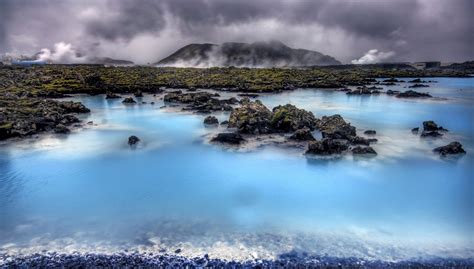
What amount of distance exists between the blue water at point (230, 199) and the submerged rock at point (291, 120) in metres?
3.89

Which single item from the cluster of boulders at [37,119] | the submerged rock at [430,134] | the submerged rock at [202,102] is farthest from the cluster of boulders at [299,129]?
the cluster of boulders at [37,119]

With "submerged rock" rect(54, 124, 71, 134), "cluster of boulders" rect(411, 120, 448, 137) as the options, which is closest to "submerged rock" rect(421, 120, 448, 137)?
"cluster of boulders" rect(411, 120, 448, 137)

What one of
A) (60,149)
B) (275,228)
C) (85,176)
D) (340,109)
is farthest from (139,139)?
(340,109)

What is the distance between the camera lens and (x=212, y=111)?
106 feet

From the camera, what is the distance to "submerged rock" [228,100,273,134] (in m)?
21.8

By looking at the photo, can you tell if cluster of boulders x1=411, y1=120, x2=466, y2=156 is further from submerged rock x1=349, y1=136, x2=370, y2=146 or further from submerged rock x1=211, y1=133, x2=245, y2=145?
submerged rock x1=211, y1=133, x2=245, y2=145

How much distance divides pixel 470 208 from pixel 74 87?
52.6 metres

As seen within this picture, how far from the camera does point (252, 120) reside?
867 inches

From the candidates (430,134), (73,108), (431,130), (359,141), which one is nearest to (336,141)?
(359,141)

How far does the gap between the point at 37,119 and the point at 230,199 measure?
63.3ft

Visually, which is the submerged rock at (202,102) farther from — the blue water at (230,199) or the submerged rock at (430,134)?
the submerged rock at (430,134)

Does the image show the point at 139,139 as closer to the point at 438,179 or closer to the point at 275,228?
the point at 275,228

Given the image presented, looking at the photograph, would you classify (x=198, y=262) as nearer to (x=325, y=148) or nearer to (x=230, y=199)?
(x=230, y=199)

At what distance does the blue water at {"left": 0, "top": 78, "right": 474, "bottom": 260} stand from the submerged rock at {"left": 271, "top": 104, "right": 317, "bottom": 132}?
3893mm
